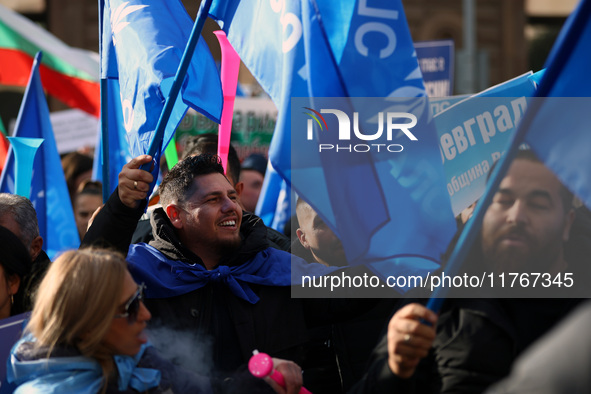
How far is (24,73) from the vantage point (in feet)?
21.4

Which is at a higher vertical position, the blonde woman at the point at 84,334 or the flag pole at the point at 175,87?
the flag pole at the point at 175,87

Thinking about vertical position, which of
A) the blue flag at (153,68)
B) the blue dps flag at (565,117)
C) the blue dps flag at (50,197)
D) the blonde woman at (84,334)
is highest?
the blue flag at (153,68)

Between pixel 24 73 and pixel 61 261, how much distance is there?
4.39 metres

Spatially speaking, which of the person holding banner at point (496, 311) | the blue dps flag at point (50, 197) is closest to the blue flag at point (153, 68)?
the blue dps flag at point (50, 197)

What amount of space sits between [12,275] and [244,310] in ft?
2.90

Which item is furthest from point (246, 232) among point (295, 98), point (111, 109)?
point (111, 109)

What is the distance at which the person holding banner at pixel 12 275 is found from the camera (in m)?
3.01

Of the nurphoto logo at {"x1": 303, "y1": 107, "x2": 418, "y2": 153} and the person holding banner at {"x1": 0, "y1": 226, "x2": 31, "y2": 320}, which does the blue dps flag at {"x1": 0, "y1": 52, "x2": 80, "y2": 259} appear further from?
the nurphoto logo at {"x1": 303, "y1": 107, "x2": 418, "y2": 153}

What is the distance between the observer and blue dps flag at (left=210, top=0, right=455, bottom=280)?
293 cm

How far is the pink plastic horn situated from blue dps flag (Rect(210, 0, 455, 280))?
36.0 inches

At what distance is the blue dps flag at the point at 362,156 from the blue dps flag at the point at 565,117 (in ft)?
2.30

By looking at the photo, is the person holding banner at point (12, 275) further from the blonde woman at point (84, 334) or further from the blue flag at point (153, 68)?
the blue flag at point (153, 68)

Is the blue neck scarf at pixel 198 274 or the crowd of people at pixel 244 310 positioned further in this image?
the blue neck scarf at pixel 198 274

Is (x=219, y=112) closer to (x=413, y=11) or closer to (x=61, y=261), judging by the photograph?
(x=61, y=261)
